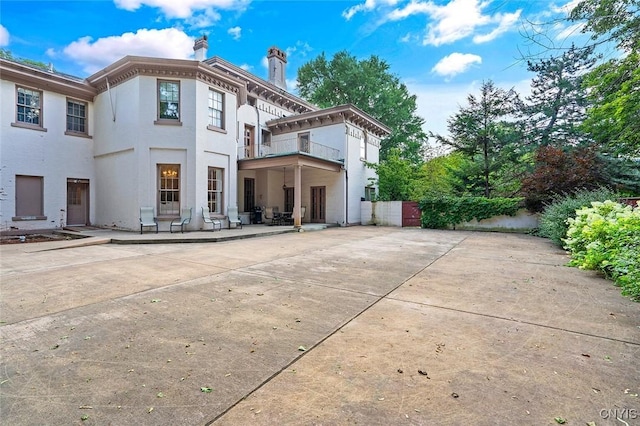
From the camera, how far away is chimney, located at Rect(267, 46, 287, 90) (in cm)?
1972

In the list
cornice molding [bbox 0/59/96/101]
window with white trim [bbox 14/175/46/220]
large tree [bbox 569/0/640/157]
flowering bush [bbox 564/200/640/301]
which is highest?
cornice molding [bbox 0/59/96/101]

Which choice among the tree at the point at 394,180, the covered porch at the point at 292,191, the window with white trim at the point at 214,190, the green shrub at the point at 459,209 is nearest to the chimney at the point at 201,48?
the covered porch at the point at 292,191

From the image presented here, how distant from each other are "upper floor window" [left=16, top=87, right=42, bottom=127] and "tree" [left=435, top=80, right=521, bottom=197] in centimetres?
2047

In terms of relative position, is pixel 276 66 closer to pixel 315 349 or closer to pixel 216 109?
pixel 216 109

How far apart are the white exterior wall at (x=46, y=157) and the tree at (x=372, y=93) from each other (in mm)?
19682

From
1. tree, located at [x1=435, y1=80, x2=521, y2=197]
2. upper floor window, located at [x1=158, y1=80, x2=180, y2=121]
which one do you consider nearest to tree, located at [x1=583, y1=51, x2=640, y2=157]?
tree, located at [x1=435, y1=80, x2=521, y2=197]

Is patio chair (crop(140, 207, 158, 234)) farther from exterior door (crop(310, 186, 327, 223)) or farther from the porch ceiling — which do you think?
exterior door (crop(310, 186, 327, 223))

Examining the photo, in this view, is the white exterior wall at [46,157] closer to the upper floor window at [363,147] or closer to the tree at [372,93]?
the upper floor window at [363,147]

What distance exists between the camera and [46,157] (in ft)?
38.6

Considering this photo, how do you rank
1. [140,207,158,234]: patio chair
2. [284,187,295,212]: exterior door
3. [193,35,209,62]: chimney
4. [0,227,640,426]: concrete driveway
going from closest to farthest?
Result: [0,227,640,426]: concrete driveway < [140,207,158,234]: patio chair < [193,35,209,62]: chimney < [284,187,295,212]: exterior door

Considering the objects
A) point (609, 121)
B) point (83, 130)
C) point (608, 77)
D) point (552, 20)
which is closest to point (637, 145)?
point (609, 121)

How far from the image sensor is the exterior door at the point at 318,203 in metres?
17.2

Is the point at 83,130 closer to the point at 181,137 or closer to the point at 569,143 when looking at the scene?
the point at 181,137

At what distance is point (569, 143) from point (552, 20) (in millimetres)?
19048
